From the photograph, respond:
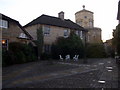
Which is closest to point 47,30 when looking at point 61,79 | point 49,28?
point 49,28

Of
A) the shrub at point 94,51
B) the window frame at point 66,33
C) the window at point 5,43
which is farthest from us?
the shrub at point 94,51

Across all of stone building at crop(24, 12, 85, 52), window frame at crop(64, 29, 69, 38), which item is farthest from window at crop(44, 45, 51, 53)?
window frame at crop(64, 29, 69, 38)

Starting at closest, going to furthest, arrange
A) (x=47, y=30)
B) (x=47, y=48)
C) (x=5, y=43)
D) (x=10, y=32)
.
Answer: (x=5, y=43) → (x=10, y=32) → (x=47, y=48) → (x=47, y=30)

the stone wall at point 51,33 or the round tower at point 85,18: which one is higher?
the round tower at point 85,18

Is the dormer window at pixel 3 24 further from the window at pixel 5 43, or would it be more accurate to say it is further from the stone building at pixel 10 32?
the window at pixel 5 43

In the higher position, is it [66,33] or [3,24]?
[3,24]

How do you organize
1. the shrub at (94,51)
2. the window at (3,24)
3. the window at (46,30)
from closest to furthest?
1. the window at (3,24)
2. the window at (46,30)
3. the shrub at (94,51)

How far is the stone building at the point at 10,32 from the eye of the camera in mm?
22484

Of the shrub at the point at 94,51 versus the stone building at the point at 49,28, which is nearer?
the stone building at the point at 49,28

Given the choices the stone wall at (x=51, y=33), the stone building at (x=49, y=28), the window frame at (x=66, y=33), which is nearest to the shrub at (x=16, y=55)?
the stone building at (x=49, y=28)

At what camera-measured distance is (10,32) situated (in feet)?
78.6

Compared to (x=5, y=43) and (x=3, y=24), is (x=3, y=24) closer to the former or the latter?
(x=3, y=24)

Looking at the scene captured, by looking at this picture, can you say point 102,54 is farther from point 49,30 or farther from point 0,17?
point 0,17

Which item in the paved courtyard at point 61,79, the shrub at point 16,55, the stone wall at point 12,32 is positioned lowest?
the paved courtyard at point 61,79
